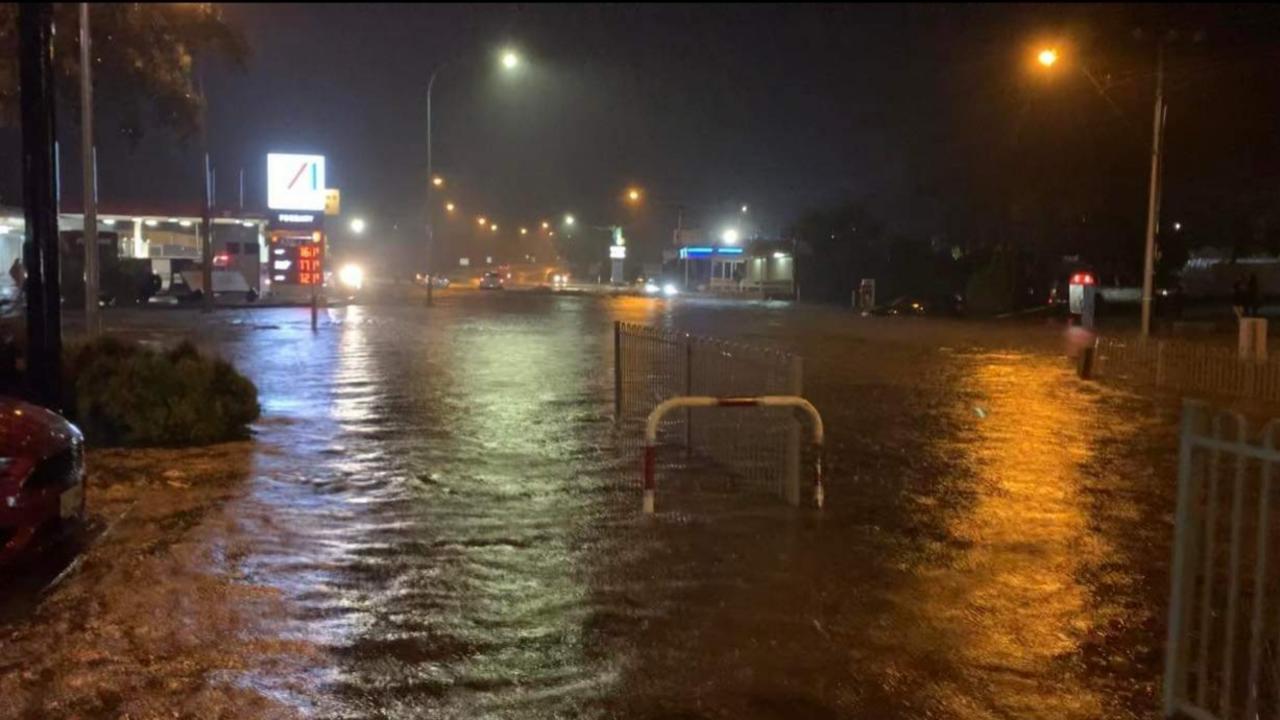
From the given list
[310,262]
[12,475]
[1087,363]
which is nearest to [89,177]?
[12,475]

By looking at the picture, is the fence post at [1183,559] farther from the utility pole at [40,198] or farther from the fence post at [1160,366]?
the fence post at [1160,366]

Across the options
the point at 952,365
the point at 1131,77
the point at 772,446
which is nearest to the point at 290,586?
the point at 772,446

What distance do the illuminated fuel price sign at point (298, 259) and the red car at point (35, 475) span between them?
3000 centimetres

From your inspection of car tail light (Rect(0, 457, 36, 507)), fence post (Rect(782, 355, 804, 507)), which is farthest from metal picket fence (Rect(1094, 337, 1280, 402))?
car tail light (Rect(0, 457, 36, 507))

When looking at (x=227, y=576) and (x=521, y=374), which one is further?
(x=521, y=374)

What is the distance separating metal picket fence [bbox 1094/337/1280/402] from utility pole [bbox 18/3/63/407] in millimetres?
17266

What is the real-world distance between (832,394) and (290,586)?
13.0 m

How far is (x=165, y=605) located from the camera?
7.46 meters

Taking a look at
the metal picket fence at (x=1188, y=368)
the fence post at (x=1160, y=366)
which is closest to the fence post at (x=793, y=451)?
the metal picket fence at (x=1188, y=368)

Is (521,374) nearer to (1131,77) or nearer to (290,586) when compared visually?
(290,586)

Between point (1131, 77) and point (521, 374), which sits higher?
point (1131, 77)

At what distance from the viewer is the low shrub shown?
13195 mm

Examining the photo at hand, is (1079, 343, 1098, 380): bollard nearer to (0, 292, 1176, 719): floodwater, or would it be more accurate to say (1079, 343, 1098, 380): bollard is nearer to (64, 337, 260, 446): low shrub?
(0, 292, 1176, 719): floodwater

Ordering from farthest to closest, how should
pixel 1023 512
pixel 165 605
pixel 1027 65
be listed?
pixel 1027 65 < pixel 1023 512 < pixel 165 605
